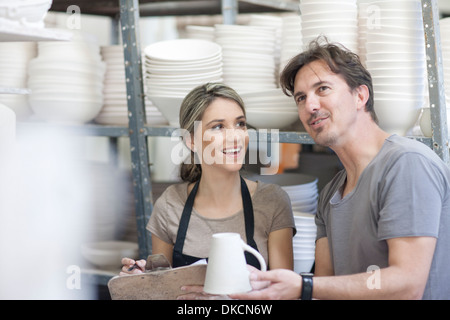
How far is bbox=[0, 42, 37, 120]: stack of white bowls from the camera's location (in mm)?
2424

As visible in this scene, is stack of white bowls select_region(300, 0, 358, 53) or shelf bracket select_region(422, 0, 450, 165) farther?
stack of white bowls select_region(300, 0, 358, 53)

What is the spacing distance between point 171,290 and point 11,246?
0.43m

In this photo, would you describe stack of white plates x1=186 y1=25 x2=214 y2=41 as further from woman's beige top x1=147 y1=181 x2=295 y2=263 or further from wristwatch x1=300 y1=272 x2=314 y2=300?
wristwatch x1=300 y1=272 x2=314 y2=300

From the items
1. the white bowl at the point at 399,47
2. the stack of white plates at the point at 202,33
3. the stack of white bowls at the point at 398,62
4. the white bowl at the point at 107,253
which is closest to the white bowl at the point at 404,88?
the stack of white bowls at the point at 398,62

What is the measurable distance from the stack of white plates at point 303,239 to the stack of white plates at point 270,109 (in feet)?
1.16

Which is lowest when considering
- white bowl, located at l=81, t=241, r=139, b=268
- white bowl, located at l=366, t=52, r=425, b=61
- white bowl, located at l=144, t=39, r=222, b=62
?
white bowl, located at l=81, t=241, r=139, b=268

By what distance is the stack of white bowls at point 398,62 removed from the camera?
1.73m

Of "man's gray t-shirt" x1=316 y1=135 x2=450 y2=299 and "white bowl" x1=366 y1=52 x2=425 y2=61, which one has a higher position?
"white bowl" x1=366 y1=52 x2=425 y2=61

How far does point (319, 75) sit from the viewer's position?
1599mm

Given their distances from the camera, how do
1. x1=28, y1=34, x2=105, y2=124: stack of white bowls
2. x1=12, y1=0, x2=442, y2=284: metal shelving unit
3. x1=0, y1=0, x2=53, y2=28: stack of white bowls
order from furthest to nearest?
x1=28, y1=34, x2=105, y2=124: stack of white bowls
x1=12, y1=0, x2=442, y2=284: metal shelving unit
x1=0, y1=0, x2=53, y2=28: stack of white bowls

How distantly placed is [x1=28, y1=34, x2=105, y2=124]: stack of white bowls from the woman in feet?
2.06

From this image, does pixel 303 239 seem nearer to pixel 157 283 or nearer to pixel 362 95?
pixel 362 95

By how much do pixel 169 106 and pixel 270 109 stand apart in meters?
0.40

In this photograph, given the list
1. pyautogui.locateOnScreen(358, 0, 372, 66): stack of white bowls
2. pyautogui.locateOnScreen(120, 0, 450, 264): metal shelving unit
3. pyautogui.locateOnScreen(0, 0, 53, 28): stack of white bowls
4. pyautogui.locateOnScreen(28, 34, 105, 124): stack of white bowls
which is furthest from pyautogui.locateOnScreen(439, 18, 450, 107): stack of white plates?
pyautogui.locateOnScreen(28, 34, 105, 124): stack of white bowls
